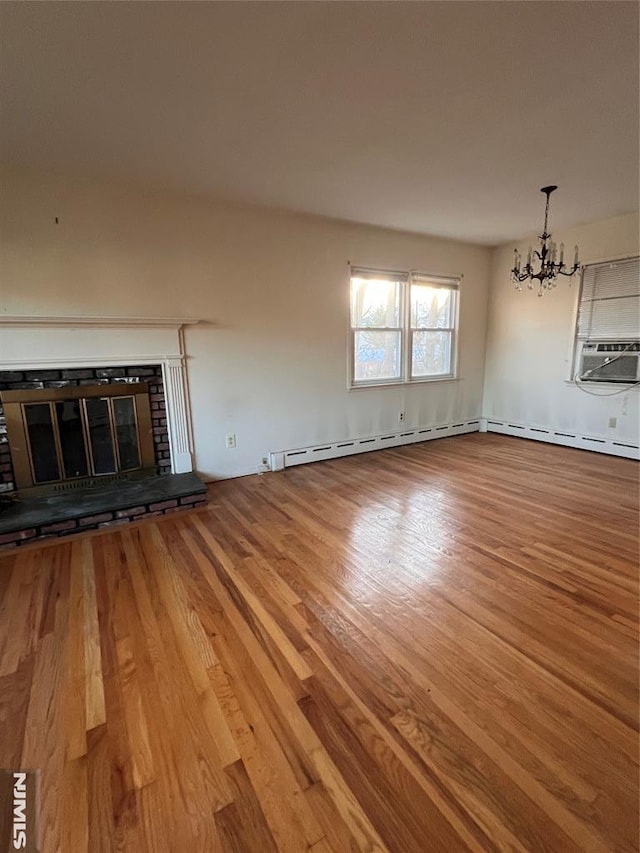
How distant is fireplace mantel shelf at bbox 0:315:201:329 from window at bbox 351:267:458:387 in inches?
75.6

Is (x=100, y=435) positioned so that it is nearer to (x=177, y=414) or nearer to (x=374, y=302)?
(x=177, y=414)

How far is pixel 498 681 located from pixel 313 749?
77 cm

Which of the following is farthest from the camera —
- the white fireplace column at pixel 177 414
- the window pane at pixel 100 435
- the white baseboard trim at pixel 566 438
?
the white baseboard trim at pixel 566 438

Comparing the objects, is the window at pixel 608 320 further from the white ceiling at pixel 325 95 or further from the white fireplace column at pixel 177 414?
the white fireplace column at pixel 177 414

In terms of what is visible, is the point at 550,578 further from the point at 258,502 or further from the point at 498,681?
the point at 258,502

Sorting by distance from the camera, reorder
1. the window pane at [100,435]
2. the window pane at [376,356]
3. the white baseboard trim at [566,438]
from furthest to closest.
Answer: the window pane at [376,356]
the white baseboard trim at [566,438]
the window pane at [100,435]

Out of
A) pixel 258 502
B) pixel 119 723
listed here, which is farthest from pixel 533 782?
pixel 258 502

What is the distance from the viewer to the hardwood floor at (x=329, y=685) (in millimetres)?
1109

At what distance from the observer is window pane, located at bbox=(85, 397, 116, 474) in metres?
3.20

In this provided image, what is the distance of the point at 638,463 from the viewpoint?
416 cm

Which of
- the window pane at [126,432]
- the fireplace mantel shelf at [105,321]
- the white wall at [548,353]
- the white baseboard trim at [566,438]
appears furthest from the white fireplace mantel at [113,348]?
the white baseboard trim at [566,438]

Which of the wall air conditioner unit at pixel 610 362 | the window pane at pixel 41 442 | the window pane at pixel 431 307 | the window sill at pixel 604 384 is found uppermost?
the window pane at pixel 431 307

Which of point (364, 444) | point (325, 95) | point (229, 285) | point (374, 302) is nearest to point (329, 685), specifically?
point (325, 95)

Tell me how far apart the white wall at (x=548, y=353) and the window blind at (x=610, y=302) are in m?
0.11
